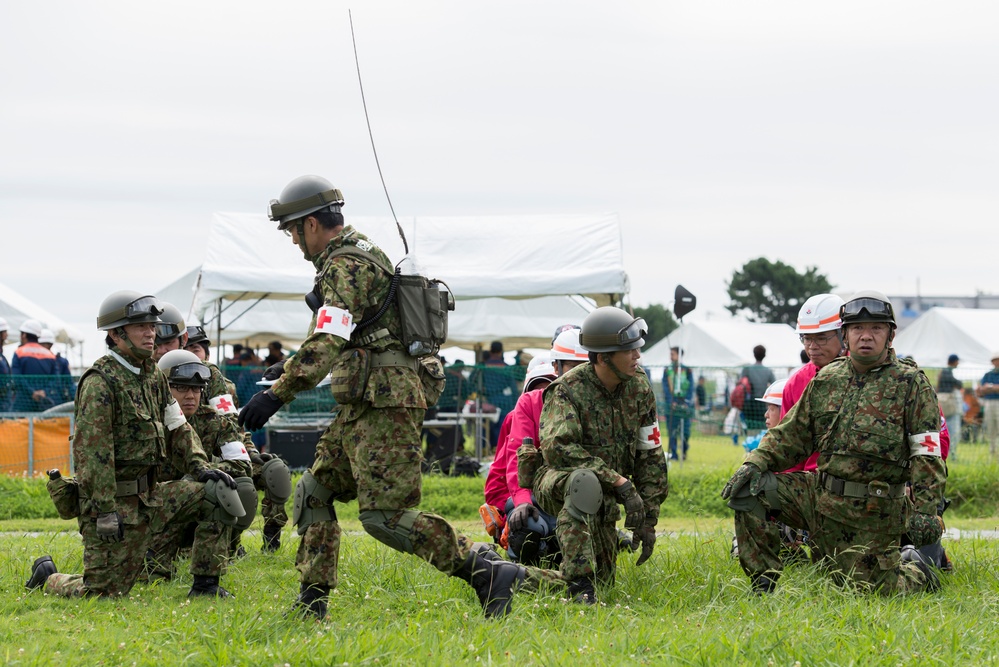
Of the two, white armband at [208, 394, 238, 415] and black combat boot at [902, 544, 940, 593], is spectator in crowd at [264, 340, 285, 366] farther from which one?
black combat boot at [902, 544, 940, 593]

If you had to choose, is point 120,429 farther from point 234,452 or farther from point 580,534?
point 580,534

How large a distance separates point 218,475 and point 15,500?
5699 mm

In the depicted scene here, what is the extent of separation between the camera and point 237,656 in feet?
14.5

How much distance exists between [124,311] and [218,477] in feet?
3.57

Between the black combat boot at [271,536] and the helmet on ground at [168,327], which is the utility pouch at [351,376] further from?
the black combat boot at [271,536]

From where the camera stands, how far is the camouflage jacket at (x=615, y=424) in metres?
6.21

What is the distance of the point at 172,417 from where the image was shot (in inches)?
252

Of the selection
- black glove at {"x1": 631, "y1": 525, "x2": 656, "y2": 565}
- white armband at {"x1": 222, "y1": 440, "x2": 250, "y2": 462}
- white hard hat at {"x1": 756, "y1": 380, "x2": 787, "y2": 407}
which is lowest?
black glove at {"x1": 631, "y1": 525, "x2": 656, "y2": 565}

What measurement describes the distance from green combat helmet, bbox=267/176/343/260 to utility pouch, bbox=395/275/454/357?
538mm

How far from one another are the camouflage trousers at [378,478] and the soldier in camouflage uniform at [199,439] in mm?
1256

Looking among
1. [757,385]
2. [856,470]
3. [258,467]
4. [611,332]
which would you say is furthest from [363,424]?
[757,385]

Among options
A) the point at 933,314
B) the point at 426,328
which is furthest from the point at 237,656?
the point at 933,314

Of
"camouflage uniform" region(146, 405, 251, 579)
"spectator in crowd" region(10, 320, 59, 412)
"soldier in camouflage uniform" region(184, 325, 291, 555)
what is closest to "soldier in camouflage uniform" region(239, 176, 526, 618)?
"camouflage uniform" region(146, 405, 251, 579)

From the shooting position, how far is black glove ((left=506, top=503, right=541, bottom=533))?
6.68 m
